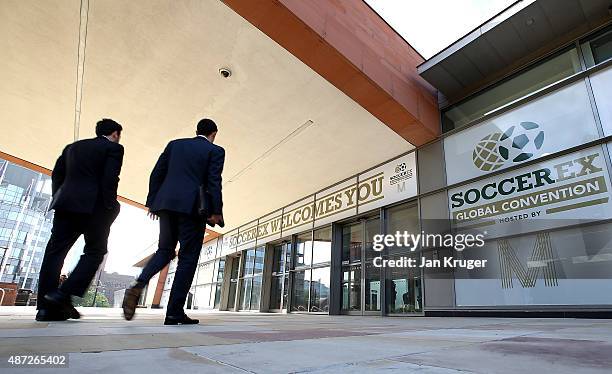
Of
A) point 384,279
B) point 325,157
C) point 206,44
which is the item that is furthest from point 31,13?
point 384,279

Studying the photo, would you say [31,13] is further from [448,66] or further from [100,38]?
[448,66]

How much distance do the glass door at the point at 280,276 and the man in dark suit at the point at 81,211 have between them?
754cm

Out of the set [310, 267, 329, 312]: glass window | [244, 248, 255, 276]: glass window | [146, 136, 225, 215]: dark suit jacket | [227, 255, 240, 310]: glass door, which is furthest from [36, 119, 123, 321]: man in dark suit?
[227, 255, 240, 310]: glass door

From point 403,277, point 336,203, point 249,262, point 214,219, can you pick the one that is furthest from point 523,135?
Answer: point 249,262

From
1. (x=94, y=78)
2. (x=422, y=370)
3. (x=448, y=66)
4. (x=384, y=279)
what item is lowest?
(x=422, y=370)

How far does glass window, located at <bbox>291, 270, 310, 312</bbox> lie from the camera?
8867 millimetres

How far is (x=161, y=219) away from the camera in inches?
93.9

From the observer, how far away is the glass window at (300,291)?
8867 millimetres

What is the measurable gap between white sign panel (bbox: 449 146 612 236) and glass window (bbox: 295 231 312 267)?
14.6 feet

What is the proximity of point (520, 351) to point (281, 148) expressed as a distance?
22.9ft

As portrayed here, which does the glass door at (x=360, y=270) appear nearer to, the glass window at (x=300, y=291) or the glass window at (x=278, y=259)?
the glass window at (x=300, y=291)

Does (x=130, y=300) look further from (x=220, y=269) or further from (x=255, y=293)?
(x=220, y=269)

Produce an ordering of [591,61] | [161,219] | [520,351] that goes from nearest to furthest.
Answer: [520,351]
[161,219]
[591,61]

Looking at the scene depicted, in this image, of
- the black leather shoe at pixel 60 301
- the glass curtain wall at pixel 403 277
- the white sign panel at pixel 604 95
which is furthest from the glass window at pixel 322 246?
the black leather shoe at pixel 60 301
